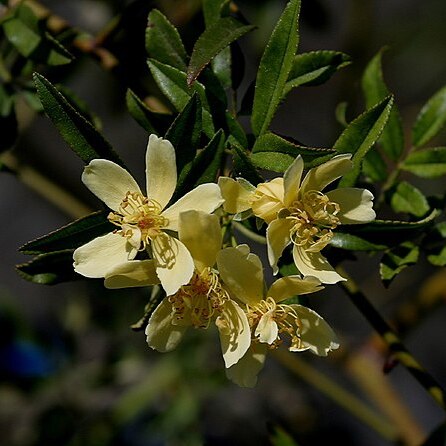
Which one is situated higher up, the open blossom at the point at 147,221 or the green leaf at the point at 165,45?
the green leaf at the point at 165,45

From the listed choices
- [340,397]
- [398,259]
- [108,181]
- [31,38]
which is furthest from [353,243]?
[340,397]

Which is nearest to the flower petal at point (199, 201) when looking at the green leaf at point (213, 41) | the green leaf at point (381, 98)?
the green leaf at point (213, 41)

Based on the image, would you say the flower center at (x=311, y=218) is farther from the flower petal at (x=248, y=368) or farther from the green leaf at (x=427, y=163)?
the green leaf at (x=427, y=163)

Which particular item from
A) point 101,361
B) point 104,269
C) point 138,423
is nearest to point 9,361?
point 101,361

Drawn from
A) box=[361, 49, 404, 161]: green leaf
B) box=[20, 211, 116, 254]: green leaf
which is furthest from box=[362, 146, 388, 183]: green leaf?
box=[20, 211, 116, 254]: green leaf

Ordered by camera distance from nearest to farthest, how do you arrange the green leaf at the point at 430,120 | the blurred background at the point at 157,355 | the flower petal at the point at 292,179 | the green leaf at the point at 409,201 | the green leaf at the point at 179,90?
the flower petal at the point at 292,179
the green leaf at the point at 179,90
the green leaf at the point at 409,201
the green leaf at the point at 430,120
the blurred background at the point at 157,355

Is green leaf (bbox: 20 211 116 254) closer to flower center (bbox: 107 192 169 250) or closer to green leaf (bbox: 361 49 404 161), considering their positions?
flower center (bbox: 107 192 169 250)

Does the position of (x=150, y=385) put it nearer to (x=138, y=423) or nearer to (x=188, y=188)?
(x=138, y=423)
